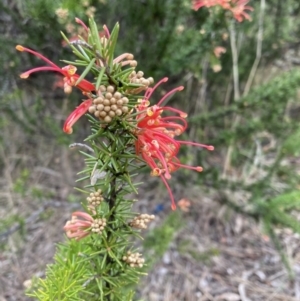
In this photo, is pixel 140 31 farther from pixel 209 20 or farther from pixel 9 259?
pixel 9 259

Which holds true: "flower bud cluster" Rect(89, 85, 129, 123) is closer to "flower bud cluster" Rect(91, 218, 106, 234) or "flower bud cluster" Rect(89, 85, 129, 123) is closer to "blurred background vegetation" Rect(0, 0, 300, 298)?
"flower bud cluster" Rect(91, 218, 106, 234)

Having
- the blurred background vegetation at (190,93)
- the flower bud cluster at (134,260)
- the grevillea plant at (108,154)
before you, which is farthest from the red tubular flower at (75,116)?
the blurred background vegetation at (190,93)

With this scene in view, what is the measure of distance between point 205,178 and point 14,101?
94cm

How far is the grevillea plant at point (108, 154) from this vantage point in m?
0.51

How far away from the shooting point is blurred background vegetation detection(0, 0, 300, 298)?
1357mm

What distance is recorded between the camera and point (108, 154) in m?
0.57

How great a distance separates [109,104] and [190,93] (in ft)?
5.06

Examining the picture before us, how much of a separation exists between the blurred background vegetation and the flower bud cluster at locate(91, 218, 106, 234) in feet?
2.31

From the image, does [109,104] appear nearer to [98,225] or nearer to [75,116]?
[75,116]


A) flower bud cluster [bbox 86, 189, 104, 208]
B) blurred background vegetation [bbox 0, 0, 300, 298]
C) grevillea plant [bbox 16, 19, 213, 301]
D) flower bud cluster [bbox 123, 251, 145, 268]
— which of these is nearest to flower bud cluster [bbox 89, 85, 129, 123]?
grevillea plant [bbox 16, 19, 213, 301]

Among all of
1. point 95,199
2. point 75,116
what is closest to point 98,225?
point 95,199

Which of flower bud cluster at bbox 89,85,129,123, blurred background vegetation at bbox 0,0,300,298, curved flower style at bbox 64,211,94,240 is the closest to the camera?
flower bud cluster at bbox 89,85,129,123

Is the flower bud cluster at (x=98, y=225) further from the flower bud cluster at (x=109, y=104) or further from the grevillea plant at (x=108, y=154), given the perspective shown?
the flower bud cluster at (x=109, y=104)

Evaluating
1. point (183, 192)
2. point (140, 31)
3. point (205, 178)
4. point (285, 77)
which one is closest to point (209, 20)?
point (285, 77)
